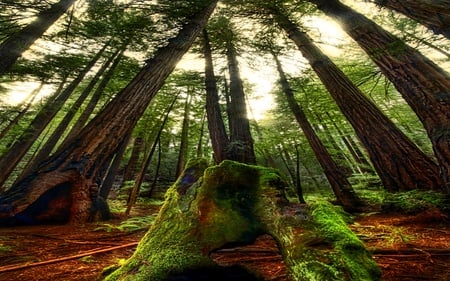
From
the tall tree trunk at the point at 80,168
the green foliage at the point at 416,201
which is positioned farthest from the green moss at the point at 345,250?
the tall tree trunk at the point at 80,168

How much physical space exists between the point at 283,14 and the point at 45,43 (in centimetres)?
756

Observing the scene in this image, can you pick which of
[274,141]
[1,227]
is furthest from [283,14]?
[1,227]

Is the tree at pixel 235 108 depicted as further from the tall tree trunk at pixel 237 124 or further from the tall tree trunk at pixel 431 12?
the tall tree trunk at pixel 431 12

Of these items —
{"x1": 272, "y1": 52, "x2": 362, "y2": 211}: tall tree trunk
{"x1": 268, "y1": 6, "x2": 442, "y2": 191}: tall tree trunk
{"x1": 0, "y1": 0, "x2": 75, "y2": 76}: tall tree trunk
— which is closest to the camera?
{"x1": 0, "y1": 0, "x2": 75, "y2": 76}: tall tree trunk

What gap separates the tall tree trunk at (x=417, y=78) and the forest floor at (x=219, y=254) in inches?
51.7

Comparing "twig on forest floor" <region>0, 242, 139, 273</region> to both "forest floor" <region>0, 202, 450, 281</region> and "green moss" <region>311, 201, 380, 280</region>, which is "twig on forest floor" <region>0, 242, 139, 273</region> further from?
"green moss" <region>311, 201, 380, 280</region>

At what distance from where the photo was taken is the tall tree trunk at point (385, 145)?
5.06m

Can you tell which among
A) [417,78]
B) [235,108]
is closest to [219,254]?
[417,78]

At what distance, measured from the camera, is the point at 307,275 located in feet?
4.25

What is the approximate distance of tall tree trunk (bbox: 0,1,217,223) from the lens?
4.54 m

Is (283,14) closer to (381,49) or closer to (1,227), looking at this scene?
(381,49)

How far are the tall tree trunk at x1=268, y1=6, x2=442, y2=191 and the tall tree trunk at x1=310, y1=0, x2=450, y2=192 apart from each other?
1307mm

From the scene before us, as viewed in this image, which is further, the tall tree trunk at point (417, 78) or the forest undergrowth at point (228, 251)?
the tall tree trunk at point (417, 78)

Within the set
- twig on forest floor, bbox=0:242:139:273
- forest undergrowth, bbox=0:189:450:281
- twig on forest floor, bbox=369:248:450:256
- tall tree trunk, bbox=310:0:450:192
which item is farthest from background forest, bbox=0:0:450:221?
twig on forest floor, bbox=0:242:139:273
